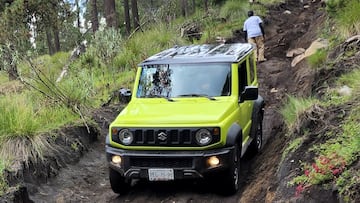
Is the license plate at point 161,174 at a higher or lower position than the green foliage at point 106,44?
lower

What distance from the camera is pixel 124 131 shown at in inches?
267

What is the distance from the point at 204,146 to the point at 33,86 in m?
4.38

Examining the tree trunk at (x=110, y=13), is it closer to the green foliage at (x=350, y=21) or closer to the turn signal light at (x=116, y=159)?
the green foliage at (x=350, y=21)

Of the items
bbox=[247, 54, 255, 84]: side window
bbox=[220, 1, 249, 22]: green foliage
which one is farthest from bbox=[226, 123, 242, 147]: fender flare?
bbox=[220, 1, 249, 22]: green foliage

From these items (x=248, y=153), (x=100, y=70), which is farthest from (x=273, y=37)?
(x=248, y=153)

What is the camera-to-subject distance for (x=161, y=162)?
6648 millimetres

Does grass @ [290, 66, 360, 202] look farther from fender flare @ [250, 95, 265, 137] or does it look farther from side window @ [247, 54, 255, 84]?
side window @ [247, 54, 255, 84]

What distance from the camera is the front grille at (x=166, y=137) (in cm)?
654

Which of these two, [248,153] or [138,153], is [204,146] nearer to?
[138,153]

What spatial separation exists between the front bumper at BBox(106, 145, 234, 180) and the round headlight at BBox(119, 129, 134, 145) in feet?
0.43

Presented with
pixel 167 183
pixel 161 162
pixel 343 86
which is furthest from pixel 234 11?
pixel 161 162

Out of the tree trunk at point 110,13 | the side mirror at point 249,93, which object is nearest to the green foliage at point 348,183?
the side mirror at point 249,93

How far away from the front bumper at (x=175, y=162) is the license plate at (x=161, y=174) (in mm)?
39

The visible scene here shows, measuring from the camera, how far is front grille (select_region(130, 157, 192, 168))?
656 centimetres
